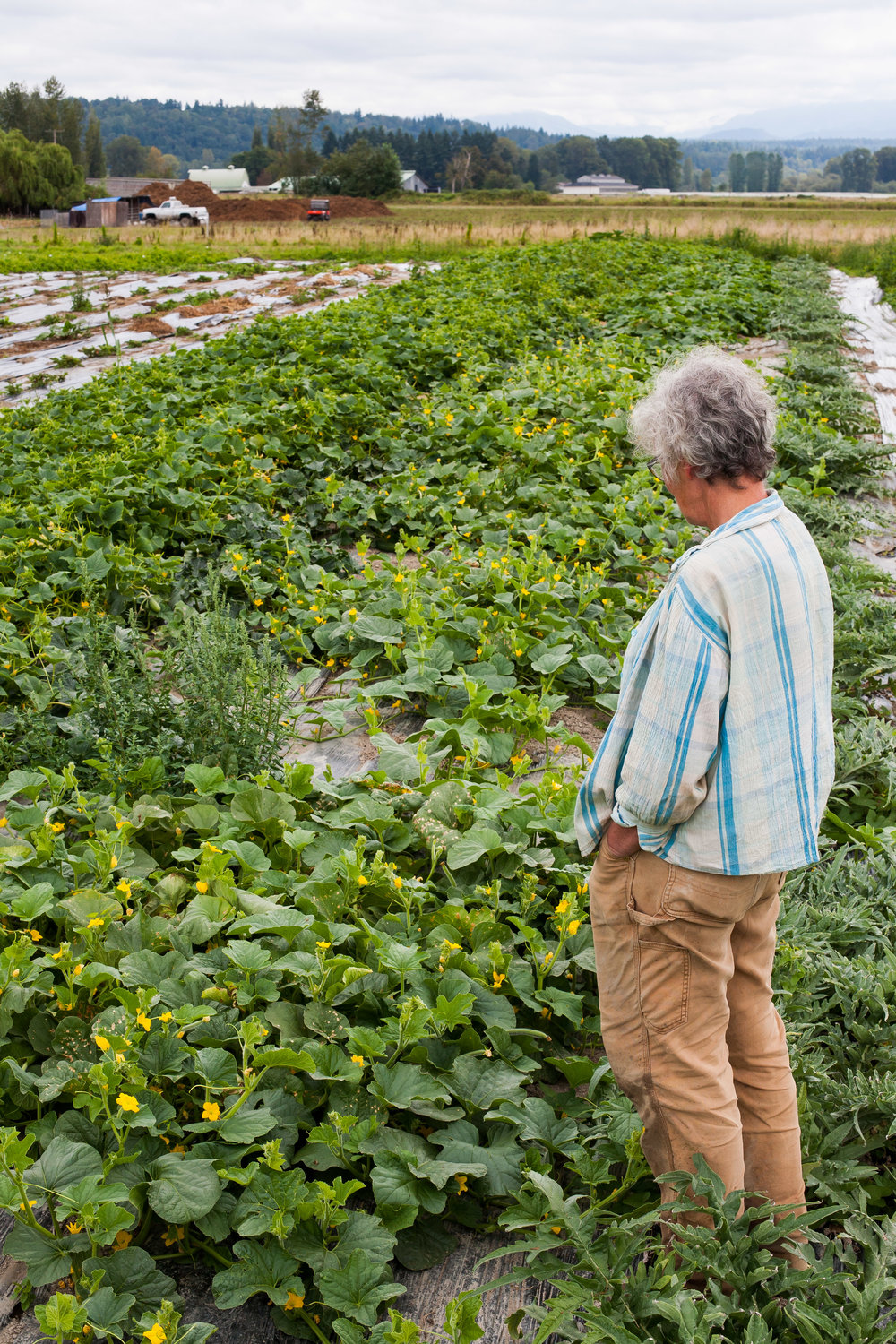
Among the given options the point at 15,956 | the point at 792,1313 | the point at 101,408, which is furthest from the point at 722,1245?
the point at 101,408

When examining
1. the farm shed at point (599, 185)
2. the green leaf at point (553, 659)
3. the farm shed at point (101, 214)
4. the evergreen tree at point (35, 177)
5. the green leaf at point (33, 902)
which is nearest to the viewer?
the green leaf at point (33, 902)

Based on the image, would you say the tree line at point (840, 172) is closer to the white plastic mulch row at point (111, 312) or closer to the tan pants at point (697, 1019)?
the white plastic mulch row at point (111, 312)

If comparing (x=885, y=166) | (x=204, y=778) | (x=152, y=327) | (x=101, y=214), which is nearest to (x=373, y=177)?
(x=101, y=214)

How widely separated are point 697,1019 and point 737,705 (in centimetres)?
61

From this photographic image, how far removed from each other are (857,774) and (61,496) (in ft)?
13.8

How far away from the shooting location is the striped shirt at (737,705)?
170 centimetres

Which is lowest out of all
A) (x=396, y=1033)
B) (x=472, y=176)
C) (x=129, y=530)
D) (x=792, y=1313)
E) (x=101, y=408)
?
(x=792, y=1313)

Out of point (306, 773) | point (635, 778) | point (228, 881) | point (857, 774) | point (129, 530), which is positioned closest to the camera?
point (635, 778)

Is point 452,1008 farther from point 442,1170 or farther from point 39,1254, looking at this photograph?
point 39,1254

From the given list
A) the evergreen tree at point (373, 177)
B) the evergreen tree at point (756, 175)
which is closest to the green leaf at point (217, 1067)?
the evergreen tree at point (373, 177)

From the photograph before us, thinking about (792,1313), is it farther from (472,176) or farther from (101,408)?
(472,176)

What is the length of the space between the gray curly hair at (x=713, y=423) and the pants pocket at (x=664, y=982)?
902mm

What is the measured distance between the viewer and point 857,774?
12.1 ft

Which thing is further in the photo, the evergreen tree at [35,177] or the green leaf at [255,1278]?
the evergreen tree at [35,177]
